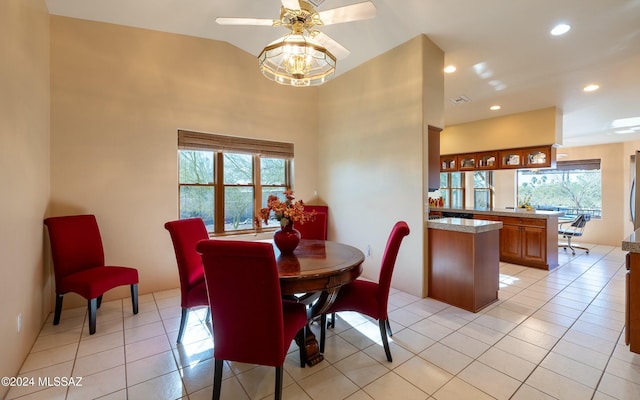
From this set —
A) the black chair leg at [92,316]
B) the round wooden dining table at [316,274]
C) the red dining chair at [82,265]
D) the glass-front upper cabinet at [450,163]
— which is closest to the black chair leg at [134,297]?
the red dining chair at [82,265]

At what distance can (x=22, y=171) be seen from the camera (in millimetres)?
2061

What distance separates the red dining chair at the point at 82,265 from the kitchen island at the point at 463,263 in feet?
10.7

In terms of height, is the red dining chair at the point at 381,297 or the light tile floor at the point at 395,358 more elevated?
the red dining chair at the point at 381,297

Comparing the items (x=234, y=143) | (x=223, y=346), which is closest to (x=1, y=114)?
(x=223, y=346)

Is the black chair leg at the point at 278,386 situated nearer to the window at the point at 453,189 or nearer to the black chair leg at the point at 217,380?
the black chair leg at the point at 217,380

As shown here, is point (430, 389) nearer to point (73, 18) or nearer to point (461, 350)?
point (461, 350)

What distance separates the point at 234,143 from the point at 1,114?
244 centimetres

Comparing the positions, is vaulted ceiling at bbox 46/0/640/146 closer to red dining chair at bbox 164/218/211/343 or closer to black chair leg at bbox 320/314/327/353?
red dining chair at bbox 164/218/211/343

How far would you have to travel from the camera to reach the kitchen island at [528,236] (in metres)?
4.36

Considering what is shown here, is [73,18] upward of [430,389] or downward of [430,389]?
upward

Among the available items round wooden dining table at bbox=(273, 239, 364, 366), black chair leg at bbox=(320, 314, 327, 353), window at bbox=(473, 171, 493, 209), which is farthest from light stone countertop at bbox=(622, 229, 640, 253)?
window at bbox=(473, 171, 493, 209)

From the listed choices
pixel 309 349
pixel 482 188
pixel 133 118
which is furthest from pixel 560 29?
pixel 133 118

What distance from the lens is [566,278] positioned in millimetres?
4020

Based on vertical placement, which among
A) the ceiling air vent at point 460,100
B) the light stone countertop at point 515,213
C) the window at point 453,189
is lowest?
the light stone countertop at point 515,213
